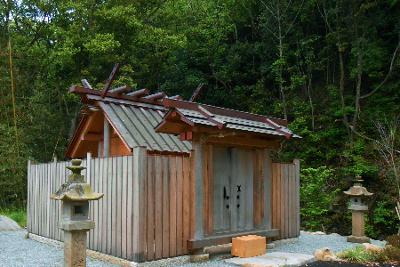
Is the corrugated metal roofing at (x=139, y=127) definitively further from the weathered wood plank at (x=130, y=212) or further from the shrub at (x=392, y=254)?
the shrub at (x=392, y=254)

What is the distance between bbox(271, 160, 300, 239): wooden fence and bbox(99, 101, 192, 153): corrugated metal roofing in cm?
215

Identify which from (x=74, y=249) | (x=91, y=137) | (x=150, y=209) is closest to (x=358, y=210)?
(x=150, y=209)

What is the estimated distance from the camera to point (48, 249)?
8.70m

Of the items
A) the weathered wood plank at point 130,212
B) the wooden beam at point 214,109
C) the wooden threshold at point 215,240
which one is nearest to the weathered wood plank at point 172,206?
the wooden threshold at point 215,240

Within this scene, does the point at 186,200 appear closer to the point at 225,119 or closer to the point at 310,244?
the point at 225,119

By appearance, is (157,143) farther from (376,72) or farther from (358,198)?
(376,72)

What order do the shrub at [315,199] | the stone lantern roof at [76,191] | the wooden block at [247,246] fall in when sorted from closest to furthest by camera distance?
the stone lantern roof at [76,191], the wooden block at [247,246], the shrub at [315,199]

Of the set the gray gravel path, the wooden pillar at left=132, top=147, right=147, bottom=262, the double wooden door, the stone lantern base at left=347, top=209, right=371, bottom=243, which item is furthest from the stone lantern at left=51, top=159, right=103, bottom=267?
the stone lantern base at left=347, top=209, right=371, bottom=243

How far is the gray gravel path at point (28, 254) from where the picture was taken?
7285mm

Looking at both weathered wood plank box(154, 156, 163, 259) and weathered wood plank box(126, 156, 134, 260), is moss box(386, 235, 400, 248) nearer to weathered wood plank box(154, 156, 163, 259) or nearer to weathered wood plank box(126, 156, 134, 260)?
weathered wood plank box(154, 156, 163, 259)

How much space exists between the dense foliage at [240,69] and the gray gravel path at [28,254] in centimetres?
704

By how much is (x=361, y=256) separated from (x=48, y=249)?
6156 millimetres

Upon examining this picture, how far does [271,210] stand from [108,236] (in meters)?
3.64

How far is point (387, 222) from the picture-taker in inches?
541
